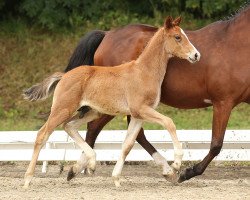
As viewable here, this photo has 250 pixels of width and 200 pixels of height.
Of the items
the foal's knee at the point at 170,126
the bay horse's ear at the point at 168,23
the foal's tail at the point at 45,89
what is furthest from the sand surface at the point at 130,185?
the bay horse's ear at the point at 168,23

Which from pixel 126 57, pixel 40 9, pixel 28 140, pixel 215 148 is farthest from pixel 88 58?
pixel 40 9

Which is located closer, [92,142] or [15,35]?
[92,142]

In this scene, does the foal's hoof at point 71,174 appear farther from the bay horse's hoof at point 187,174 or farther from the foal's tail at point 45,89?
the bay horse's hoof at point 187,174

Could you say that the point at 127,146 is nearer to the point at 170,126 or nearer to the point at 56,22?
the point at 170,126

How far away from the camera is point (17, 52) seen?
17953 millimetres

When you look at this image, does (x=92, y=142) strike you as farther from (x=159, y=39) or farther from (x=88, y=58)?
(x=159, y=39)

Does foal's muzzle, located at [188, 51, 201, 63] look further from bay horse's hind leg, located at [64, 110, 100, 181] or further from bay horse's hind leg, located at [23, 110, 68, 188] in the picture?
bay horse's hind leg, located at [23, 110, 68, 188]

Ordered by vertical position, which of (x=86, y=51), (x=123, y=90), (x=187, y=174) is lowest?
(x=187, y=174)

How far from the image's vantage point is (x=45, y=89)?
9.49 meters

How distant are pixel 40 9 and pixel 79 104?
916 cm

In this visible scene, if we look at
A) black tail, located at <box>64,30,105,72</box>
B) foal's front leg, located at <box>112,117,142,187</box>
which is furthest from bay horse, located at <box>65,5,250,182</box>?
foal's front leg, located at <box>112,117,142,187</box>

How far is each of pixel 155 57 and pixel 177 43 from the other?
0.30m

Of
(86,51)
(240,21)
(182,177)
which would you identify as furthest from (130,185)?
(240,21)

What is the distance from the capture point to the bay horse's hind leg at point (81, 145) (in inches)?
360
